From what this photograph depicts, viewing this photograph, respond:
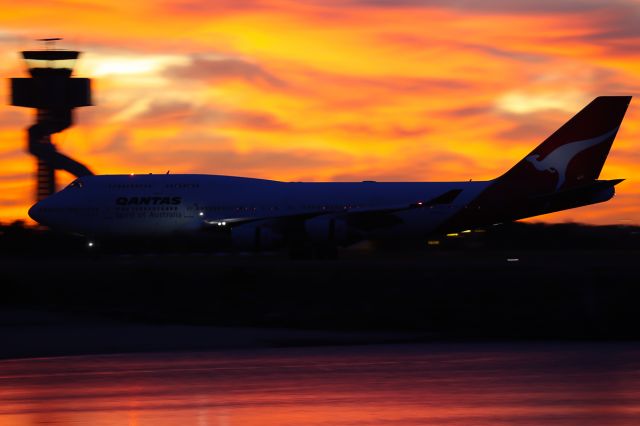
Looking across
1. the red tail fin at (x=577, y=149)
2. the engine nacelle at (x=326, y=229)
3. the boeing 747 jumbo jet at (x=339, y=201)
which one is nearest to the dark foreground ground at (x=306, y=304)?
the engine nacelle at (x=326, y=229)

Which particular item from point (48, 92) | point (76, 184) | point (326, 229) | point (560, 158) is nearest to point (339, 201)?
point (326, 229)

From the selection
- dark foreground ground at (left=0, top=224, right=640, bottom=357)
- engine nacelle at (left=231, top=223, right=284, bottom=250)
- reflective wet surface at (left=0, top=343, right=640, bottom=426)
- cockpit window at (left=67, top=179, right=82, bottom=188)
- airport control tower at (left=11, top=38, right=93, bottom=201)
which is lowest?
reflective wet surface at (left=0, top=343, right=640, bottom=426)

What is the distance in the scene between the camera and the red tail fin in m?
45.6

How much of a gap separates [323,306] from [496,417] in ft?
52.4

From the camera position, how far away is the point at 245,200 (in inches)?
1779

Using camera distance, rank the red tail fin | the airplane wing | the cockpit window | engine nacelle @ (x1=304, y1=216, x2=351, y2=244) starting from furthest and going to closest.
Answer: the cockpit window
the red tail fin
the airplane wing
engine nacelle @ (x1=304, y1=216, x2=351, y2=244)

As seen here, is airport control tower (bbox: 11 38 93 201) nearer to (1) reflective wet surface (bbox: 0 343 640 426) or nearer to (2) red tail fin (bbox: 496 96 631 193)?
(2) red tail fin (bbox: 496 96 631 193)

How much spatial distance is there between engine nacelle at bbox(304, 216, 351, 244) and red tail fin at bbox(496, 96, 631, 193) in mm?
7531

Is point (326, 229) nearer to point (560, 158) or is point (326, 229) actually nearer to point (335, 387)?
point (560, 158)

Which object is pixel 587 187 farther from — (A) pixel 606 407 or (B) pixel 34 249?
(A) pixel 606 407

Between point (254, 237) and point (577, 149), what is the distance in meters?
13.4

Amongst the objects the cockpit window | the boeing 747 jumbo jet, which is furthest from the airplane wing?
the cockpit window

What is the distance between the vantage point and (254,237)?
42.2 meters

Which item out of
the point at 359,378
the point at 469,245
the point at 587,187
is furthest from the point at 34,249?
the point at 359,378
